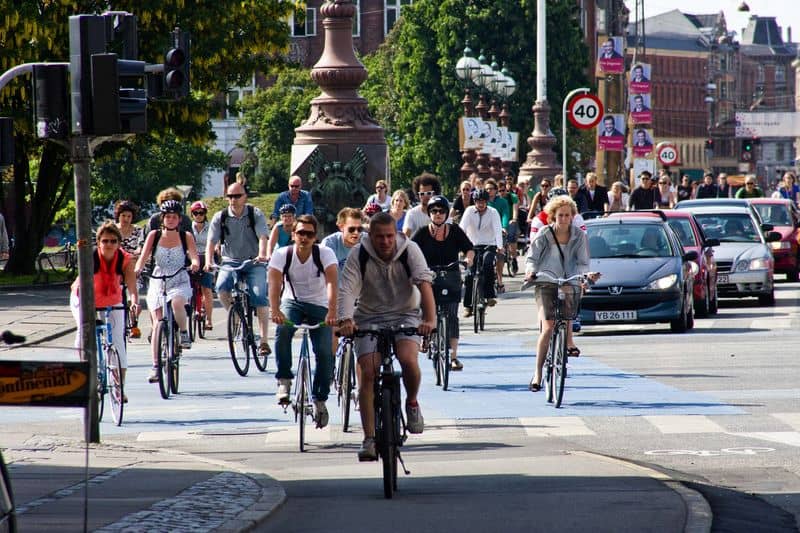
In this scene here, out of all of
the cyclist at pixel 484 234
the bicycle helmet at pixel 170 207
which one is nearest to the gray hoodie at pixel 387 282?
the bicycle helmet at pixel 170 207

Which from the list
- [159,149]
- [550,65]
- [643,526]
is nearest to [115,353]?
[643,526]

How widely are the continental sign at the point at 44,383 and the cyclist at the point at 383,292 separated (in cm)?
377

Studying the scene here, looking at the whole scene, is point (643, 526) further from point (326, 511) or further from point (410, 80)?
point (410, 80)

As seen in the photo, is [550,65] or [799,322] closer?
[799,322]

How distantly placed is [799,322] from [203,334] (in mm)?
7761

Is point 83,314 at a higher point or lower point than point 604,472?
higher

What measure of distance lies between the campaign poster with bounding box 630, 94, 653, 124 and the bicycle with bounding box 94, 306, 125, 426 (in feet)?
217

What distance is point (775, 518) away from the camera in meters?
9.63

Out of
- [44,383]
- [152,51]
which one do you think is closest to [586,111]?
[152,51]

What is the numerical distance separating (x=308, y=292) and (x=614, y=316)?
9.51 meters

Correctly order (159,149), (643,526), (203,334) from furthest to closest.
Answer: (159,149), (203,334), (643,526)

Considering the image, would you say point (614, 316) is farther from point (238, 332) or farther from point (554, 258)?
point (554, 258)

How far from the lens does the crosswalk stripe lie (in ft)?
45.3

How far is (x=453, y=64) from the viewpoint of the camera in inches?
3346
